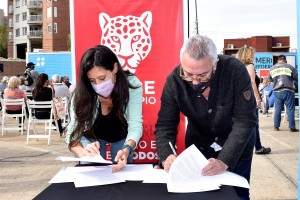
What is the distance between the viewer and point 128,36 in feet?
13.2

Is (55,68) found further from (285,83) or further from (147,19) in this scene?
(147,19)

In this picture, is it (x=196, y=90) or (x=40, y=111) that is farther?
(x=40, y=111)

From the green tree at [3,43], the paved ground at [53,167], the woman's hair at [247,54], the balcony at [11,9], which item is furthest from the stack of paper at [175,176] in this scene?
the green tree at [3,43]

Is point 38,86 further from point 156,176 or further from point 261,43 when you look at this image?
point 261,43

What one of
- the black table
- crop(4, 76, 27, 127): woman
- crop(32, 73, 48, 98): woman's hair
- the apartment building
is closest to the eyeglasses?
the black table

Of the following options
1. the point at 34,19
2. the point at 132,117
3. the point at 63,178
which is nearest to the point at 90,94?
the point at 132,117

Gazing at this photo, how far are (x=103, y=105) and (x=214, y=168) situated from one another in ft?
3.04

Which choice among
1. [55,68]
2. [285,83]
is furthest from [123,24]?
[55,68]

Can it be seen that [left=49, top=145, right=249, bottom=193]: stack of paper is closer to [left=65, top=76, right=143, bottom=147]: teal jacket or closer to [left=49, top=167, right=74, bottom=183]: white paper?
[left=49, top=167, right=74, bottom=183]: white paper

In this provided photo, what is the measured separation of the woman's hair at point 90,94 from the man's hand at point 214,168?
2.51ft

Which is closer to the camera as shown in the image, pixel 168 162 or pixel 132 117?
pixel 168 162

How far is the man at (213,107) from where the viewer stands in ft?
7.50

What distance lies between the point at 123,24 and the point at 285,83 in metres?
7.06

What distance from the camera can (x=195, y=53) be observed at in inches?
86.0
